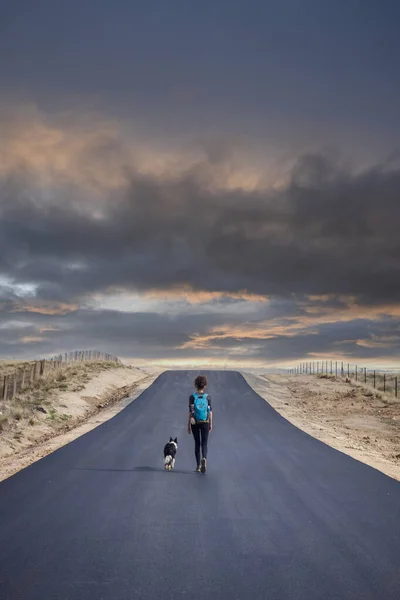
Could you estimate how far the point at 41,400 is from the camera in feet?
95.7

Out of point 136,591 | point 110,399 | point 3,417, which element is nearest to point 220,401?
point 110,399

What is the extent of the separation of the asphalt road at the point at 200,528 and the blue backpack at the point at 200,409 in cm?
138

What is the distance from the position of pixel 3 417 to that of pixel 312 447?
1291 cm

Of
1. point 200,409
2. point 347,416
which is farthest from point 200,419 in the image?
point 347,416

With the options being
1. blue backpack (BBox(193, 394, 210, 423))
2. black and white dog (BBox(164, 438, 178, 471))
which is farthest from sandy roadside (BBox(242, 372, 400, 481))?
black and white dog (BBox(164, 438, 178, 471))

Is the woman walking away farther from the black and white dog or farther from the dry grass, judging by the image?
the dry grass

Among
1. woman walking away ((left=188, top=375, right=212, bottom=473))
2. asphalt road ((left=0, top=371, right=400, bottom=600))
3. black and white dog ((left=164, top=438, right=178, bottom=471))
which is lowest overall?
asphalt road ((left=0, top=371, right=400, bottom=600))

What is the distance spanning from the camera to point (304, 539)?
8.11m

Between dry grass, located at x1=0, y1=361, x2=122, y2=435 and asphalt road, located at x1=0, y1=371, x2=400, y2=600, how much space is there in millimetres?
7520

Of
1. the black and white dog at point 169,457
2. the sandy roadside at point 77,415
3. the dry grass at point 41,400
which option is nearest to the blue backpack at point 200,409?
the black and white dog at point 169,457

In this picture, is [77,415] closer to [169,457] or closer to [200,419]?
[169,457]

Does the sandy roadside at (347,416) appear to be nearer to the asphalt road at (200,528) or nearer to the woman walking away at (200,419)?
the asphalt road at (200,528)

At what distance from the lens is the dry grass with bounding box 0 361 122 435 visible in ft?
77.2

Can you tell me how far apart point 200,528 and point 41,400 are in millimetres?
22269
